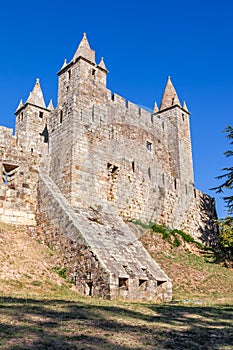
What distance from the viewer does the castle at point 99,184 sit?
50.3 feet

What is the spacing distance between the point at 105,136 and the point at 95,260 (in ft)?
28.0

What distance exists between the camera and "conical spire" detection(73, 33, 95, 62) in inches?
860

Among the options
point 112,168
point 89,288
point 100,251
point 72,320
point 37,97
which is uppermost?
point 37,97

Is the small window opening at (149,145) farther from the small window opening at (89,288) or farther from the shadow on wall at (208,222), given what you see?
the small window opening at (89,288)

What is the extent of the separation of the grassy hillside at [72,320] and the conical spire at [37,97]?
1727 centimetres

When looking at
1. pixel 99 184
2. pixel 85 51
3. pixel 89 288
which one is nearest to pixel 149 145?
pixel 85 51

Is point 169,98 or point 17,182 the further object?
point 169,98

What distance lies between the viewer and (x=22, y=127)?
30.4 meters

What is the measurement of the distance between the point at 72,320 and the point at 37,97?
27.2m

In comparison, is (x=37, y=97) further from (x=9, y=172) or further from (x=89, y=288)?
(x=89, y=288)

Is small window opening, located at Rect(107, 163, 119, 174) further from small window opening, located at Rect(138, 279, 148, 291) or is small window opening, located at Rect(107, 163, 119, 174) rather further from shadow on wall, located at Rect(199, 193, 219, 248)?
shadow on wall, located at Rect(199, 193, 219, 248)

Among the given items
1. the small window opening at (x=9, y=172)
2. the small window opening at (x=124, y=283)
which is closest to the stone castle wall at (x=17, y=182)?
the small window opening at (x=9, y=172)

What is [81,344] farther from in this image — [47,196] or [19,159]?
[19,159]

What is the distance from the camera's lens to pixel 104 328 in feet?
23.1
